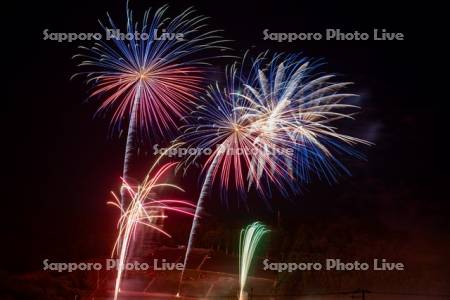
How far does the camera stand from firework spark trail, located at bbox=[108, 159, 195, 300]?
633 cm

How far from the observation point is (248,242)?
718 cm

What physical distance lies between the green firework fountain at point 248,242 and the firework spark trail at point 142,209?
0.93m

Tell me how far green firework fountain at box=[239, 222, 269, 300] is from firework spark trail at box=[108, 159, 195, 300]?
36.7 inches

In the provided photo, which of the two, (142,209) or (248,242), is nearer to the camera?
(142,209)

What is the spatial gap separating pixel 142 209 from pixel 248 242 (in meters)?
1.67

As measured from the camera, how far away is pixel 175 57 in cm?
653

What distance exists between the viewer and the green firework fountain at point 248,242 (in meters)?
7.14

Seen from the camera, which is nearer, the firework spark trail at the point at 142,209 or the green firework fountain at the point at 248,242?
the firework spark trail at the point at 142,209

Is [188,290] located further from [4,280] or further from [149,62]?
[149,62]

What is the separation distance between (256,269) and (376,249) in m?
1.75

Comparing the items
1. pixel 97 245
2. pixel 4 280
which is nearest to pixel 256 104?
pixel 97 245

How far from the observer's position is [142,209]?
6.46 meters

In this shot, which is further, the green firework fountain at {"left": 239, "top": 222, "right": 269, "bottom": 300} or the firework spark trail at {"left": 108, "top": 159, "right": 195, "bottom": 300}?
the green firework fountain at {"left": 239, "top": 222, "right": 269, "bottom": 300}

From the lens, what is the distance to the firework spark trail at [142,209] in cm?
633
